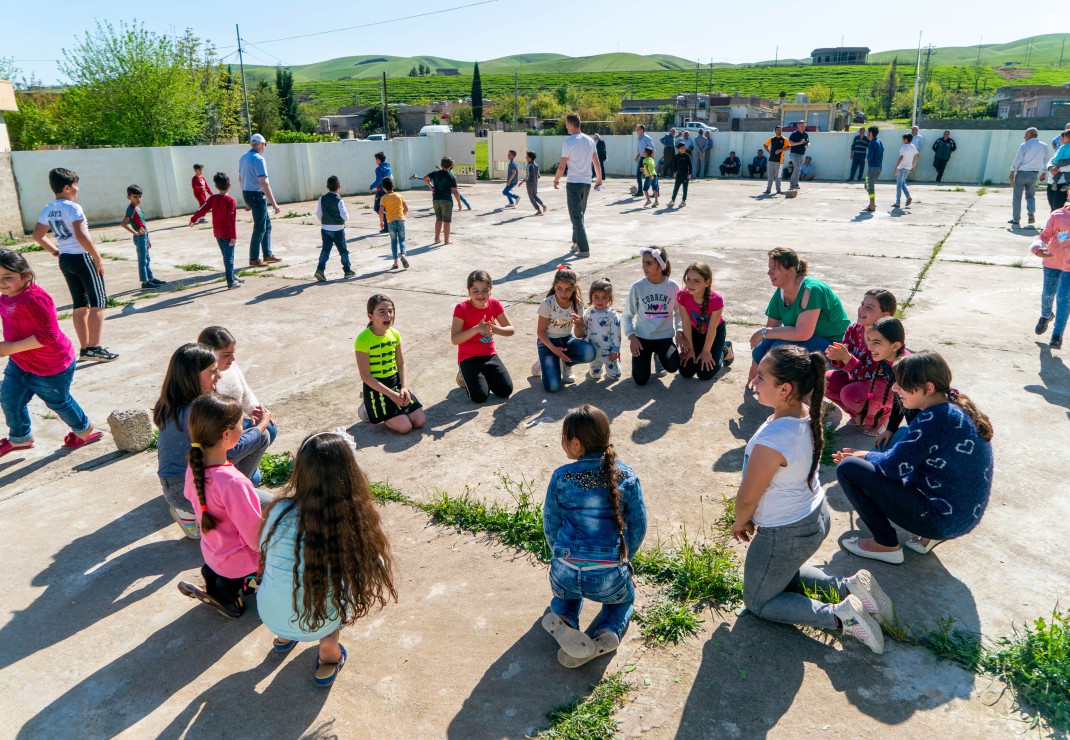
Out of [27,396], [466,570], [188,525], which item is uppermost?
[27,396]

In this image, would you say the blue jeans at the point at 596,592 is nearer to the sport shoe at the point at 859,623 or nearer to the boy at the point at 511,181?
the sport shoe at the point at 859,623

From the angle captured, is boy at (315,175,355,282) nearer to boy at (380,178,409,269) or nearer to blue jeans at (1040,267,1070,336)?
boy at (380,178,409,269)

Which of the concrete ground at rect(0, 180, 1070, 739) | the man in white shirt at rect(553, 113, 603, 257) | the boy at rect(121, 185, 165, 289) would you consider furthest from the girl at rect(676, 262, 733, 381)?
the boy at rect(121, 185, 165, 289)

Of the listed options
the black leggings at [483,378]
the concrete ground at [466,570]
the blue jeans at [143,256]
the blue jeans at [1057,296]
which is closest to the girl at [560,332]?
the concrete ground at [466,570]

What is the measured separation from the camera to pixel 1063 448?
498 centimetres

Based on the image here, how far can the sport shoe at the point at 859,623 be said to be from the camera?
3.05 metres

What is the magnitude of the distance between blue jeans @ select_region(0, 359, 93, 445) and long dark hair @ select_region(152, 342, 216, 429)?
1.76 metres

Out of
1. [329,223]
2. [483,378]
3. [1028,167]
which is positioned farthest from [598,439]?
[1028,167]

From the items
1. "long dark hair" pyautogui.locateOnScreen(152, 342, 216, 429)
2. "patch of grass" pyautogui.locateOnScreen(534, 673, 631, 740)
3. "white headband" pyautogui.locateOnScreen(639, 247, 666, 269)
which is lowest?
"patch of grass" pyautogui.locateOnScreen(534, 673, 631, 740)

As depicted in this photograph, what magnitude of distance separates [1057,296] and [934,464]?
16.0 feet

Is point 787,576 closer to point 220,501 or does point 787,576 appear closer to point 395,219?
point 220,501

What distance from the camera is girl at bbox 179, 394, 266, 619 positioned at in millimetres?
3215

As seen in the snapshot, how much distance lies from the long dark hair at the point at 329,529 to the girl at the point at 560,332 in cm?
345

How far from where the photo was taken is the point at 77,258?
282 inches
